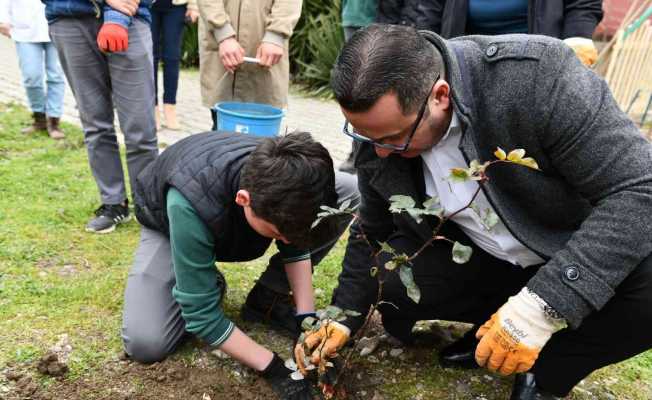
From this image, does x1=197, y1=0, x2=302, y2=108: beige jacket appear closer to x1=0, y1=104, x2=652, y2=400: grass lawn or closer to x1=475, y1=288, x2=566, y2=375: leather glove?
x1=0, y1=104, x2=652, y2=400: grass lawn

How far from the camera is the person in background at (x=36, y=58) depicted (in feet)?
15.3

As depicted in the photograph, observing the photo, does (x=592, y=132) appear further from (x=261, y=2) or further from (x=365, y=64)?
(x=261, y=2)

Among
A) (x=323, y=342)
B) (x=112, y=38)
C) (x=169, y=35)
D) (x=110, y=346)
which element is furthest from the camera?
(x=169, y=35)

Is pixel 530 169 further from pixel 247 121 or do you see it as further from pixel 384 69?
pixel 247 121

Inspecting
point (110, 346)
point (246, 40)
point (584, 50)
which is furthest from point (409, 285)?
point (246, 40)

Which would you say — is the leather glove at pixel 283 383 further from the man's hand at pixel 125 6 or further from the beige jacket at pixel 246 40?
the beige jacket at pixel 246 40

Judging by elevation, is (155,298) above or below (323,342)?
below

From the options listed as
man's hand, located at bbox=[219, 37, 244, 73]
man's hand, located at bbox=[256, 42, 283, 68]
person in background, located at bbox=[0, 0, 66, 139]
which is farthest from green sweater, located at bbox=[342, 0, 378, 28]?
person in background, located at bbox=[0, 0, 66, 139]

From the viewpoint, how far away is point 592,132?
1513 millimetres

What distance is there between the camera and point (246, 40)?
142 inches

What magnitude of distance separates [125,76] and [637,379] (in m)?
2.56

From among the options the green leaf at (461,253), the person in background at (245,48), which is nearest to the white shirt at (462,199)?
the green leaf at (461,253)

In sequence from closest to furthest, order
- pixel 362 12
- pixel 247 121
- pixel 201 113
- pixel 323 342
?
pixel 323 342 → pixel 247 121 → pixel 362 12 → pixel 201 113

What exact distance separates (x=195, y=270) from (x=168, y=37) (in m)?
3.71
